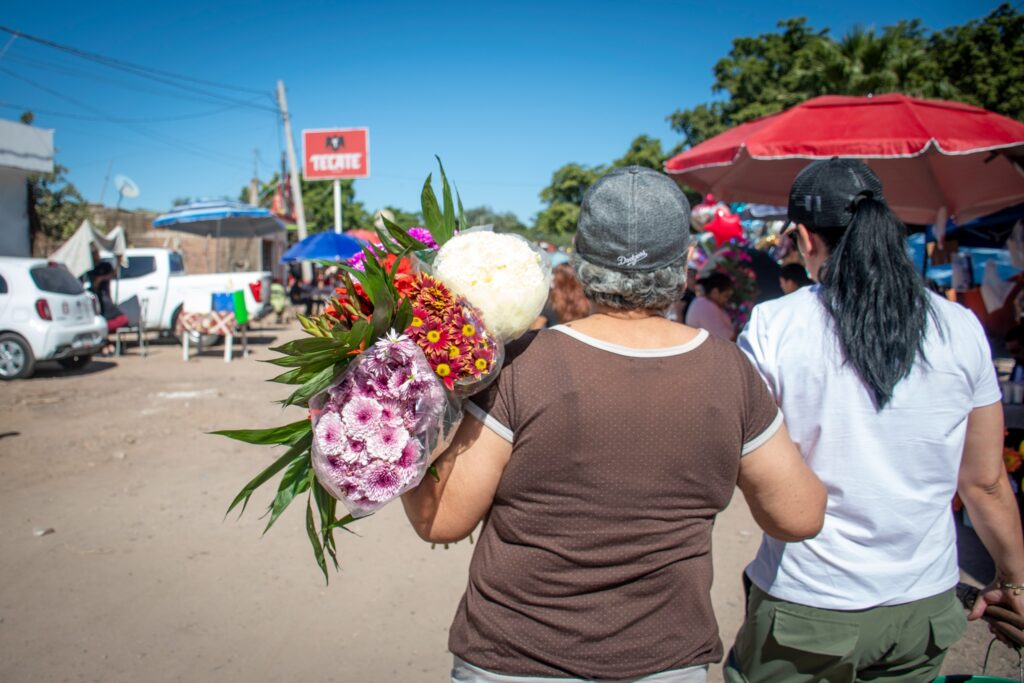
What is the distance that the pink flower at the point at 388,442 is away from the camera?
120 cm

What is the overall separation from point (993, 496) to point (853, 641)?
55 centimetres

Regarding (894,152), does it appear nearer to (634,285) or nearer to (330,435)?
(634,285)

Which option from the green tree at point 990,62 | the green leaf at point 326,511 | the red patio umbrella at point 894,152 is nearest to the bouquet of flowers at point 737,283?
the red patio umbrella at point 894,152

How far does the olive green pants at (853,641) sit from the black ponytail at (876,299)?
1.76 ft

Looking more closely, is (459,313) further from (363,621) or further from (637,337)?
(363,621)

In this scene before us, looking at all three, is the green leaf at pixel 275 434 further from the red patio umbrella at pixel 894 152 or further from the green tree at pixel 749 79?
the green tree at pixel 749 79

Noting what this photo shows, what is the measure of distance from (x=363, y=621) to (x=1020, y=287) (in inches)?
256

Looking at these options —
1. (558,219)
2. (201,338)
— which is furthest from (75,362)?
(558,219)

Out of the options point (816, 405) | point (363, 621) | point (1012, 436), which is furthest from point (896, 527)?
point (1012, 436)

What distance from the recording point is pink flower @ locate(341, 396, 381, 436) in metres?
1.20

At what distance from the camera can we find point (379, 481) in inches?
47.9

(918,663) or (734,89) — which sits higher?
(734,89)

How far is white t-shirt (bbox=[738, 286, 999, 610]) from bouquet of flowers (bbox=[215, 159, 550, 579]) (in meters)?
0.78

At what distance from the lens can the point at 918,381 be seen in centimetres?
167
